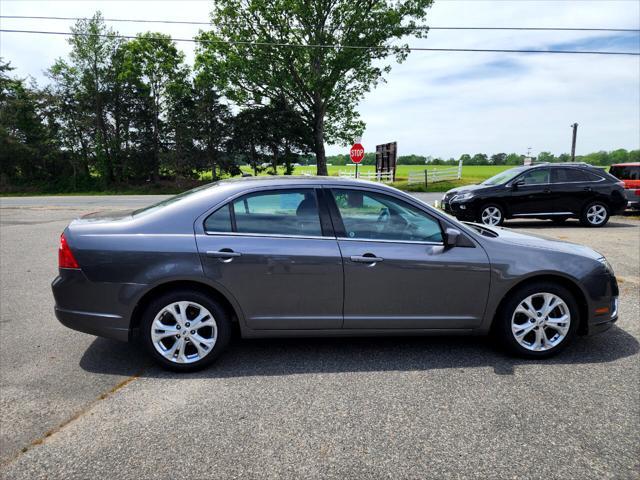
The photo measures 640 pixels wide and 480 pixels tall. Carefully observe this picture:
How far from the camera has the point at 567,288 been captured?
3783 mm

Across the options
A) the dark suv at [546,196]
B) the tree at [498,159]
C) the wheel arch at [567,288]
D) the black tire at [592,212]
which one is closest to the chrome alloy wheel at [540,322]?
the wheel arch at [567,288]

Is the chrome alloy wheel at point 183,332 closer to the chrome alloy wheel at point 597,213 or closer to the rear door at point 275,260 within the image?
the rear door at point 275,260

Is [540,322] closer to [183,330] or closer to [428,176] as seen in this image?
[183,330]

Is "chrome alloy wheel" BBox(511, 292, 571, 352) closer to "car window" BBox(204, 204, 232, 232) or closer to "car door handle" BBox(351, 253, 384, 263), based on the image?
"car door handle" BBox(351, 253, 384, 263)

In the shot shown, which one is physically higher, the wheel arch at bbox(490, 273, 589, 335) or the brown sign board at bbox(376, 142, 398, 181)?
the brown sign board at bbox(376, 142, 398, 181)

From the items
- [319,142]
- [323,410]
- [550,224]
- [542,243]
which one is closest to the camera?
[323,410]

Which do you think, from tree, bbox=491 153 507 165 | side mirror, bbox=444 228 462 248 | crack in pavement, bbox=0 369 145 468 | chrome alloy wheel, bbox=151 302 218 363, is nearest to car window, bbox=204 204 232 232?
chrome alloy wheel, bbox=151 302 218 363

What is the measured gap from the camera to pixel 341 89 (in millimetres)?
29781

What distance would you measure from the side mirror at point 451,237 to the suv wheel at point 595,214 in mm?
10355

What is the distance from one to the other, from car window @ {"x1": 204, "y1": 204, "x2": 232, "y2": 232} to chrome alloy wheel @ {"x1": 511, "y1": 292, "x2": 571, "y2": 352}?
2.49m

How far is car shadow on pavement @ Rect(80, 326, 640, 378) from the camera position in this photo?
354cm

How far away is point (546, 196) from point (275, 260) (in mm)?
10489

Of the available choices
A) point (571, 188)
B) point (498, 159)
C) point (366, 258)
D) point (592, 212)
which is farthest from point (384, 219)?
point (498, 159)

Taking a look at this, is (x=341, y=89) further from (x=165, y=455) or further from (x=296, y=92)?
(x=165, y=455)
